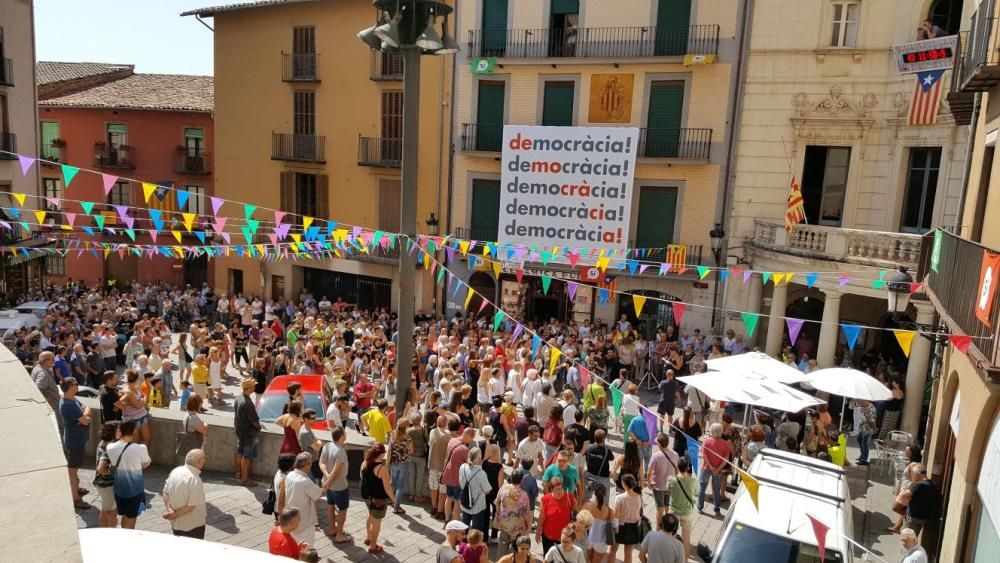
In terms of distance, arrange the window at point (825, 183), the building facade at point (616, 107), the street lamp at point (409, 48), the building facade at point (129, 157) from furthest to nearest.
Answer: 1. the building facade at point (129, 157)
2. the building facade at point (616, 107)
3. the window at point (825, 183)
4. the street lamp at point (409, 48)

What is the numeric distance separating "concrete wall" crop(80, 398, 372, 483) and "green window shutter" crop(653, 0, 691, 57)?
14.9 m

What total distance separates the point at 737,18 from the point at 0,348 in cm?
1892

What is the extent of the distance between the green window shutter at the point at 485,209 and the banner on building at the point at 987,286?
1658 cm

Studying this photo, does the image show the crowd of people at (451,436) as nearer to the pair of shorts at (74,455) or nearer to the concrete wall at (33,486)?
the pair of shorts at (74,455)

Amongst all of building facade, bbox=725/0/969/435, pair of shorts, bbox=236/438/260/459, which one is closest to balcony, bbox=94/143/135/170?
building facade, bbox=725/0/969/435

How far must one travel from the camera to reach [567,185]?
806 inches

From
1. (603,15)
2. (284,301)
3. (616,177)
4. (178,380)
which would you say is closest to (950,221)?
(616,177)

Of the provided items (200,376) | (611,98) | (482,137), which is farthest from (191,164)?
(200,376)

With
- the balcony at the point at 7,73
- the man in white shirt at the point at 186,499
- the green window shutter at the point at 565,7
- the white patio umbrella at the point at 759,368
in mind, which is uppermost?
the green window shutter at the point at 565,7

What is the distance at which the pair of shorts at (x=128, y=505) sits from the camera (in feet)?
23.6

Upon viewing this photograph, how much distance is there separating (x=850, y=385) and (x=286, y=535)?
8.90 meters

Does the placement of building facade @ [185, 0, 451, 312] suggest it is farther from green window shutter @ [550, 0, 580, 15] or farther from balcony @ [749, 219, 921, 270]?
balcony @ [749, 219, 921, 270]

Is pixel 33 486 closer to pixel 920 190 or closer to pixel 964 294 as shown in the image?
pixel 964 294

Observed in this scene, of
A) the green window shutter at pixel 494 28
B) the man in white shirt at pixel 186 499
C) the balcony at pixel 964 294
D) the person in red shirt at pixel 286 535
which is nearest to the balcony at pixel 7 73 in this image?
the green window shutter at pixel 494 28
